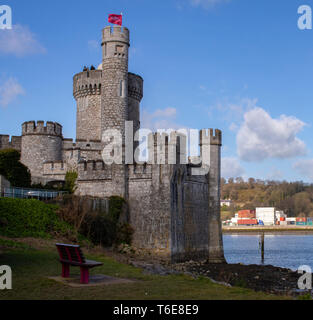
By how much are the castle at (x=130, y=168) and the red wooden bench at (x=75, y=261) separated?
15.5 metres

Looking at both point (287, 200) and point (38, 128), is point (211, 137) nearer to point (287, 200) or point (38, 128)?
point (38, 128)

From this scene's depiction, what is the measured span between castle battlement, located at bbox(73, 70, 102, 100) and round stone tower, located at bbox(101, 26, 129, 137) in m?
2.26

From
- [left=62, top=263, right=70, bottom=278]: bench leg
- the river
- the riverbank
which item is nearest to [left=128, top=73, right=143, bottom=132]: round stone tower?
the river

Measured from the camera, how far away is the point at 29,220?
24422 millimetres

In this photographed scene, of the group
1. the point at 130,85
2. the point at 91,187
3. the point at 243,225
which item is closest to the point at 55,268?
the point at 91,187

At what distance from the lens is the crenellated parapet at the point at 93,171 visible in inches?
1308

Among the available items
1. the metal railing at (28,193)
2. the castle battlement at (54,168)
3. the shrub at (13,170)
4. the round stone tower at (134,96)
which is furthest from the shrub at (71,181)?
the round stone tower at (134,96)

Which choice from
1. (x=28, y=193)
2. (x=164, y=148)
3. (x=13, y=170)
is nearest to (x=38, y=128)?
(x=13, y=170)

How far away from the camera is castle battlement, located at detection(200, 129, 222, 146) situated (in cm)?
3612

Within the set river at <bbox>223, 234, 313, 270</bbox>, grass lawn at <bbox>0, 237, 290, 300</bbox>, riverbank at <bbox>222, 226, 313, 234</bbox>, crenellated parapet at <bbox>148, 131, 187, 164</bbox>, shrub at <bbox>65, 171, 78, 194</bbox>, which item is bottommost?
riverbank at <bbox>222, 226, 313, 234</bbox>

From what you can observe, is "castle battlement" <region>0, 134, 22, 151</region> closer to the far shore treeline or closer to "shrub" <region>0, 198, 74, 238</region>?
"shrub" <region>0, 198, 74, 238</region>

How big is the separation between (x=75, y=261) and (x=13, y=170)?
69.8 ft
